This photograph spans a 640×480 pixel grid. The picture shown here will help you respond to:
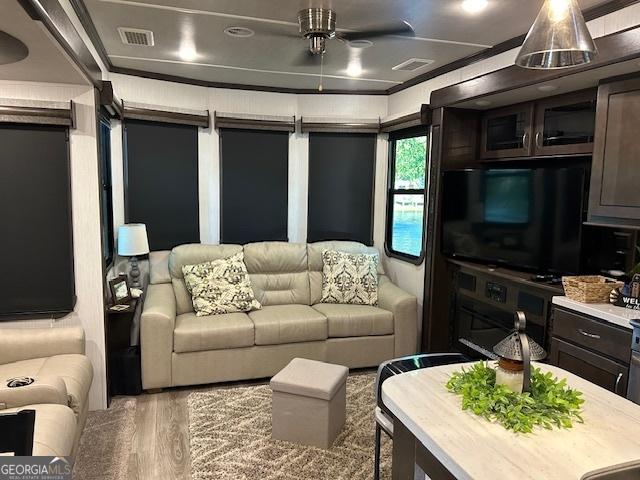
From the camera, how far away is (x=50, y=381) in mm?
2416

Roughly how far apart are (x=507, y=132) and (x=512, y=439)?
3.08 metres

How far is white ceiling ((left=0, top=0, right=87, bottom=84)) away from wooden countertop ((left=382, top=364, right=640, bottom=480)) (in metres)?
2.04

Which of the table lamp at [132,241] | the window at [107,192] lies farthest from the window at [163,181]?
the table lamp at [132,241]

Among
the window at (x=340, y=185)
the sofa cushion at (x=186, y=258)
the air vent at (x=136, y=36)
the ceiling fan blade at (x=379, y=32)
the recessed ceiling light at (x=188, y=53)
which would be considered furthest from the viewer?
the window at (x=340, y=185)

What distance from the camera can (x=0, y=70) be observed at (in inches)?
106

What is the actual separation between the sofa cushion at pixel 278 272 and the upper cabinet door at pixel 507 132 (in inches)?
78.2

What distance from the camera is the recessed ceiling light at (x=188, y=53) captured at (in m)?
3.48

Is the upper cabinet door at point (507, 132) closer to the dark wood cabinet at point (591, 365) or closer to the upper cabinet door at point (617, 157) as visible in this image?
the upper cabinet door at point (617, 157)

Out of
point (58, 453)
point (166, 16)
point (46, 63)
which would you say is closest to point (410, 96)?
point (166, 16)

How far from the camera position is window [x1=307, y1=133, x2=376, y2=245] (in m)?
5.09

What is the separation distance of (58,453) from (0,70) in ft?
6.96

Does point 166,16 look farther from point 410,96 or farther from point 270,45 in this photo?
point 410,96

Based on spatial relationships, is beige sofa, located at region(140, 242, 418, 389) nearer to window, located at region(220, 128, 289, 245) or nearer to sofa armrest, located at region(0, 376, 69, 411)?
window, located at region(220, 128, 289, 245)

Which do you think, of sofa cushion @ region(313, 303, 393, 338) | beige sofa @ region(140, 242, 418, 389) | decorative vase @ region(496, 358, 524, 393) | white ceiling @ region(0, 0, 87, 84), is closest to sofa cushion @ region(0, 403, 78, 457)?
beige sofa @ region(140, 242, 418, 389)
